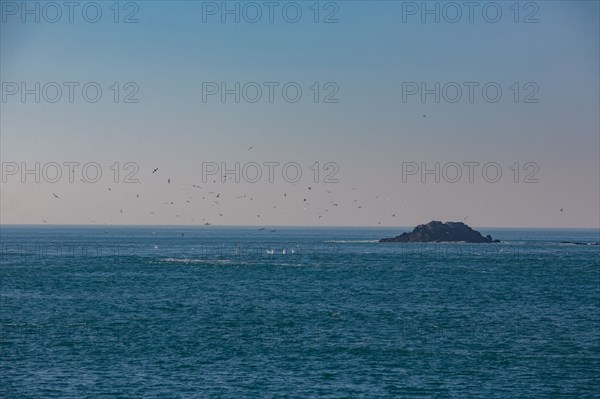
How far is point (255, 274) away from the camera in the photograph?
122 m

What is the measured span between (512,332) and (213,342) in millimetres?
23845

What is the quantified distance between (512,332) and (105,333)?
105 feet

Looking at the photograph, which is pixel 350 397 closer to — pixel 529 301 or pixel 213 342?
pixel 213 342

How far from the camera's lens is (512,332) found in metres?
63.1

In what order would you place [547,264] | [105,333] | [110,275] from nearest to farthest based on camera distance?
1. [105,333]
2. [110,275]
3. [547,264]

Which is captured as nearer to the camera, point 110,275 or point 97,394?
point 97,394

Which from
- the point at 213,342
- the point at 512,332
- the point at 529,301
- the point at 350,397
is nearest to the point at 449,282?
the point at 529,301

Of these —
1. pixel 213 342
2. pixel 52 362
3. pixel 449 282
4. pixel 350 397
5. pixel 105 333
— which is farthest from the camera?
pixel 449 282

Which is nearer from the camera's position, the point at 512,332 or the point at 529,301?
the point at 512,332

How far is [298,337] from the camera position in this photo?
5931cm

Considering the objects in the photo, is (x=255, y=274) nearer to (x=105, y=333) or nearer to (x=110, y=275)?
(x=110, y=275)

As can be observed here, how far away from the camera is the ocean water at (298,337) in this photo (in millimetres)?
44625

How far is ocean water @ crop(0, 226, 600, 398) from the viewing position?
44625 mm

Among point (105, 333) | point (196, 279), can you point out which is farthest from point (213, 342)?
point (196, 279)
